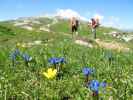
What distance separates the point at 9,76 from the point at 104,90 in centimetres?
254

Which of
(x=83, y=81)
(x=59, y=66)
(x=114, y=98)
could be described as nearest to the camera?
(x=114, y=98)

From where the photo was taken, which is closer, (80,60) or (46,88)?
(46,88)

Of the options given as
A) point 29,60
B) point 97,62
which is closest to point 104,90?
point 29,60

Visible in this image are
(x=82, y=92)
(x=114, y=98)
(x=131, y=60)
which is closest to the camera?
(x=114, y=98)

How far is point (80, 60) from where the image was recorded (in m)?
12.0

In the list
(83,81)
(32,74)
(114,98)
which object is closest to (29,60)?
(32,74)

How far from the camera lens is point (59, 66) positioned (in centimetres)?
971

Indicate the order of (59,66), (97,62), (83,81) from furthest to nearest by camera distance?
(97,62), (59,66), (83,81)

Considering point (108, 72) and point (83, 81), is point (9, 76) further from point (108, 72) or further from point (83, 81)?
point (108, 72)

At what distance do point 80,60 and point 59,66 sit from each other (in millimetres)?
2343

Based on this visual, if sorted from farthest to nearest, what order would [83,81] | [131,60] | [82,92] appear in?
[131,60] < [83,81] < [82,92]

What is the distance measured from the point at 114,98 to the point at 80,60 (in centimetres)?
477

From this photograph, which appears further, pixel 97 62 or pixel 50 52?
pixel 50 52

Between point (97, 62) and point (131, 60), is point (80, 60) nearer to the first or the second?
point (97, 62)
